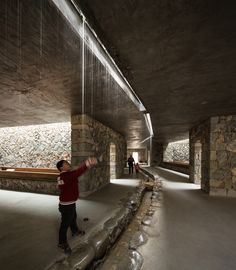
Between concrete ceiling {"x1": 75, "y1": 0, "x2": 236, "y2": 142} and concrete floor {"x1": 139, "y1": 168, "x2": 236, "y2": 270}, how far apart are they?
2339 millimetres

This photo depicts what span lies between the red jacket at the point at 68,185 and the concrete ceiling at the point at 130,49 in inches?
53.4

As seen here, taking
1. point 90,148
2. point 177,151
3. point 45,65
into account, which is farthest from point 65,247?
point 177,151

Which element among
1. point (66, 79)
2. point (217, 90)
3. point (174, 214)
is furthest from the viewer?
point (174, 214)

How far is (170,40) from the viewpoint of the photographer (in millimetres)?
1409

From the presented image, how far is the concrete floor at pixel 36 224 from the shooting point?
176 cm

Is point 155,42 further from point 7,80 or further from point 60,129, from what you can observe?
point 60,129

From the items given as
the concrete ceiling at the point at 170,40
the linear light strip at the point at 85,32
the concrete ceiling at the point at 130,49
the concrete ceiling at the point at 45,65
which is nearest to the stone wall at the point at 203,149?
the concrete ceiling at the point at 130,49

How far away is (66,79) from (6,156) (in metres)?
6.53

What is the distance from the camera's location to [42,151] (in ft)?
Answer: 19.8

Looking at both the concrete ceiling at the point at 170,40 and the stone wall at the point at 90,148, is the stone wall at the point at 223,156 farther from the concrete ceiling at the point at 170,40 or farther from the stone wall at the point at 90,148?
the stone wall at the point at 90,148

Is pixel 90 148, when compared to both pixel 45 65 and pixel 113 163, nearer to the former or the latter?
pixel 45 65

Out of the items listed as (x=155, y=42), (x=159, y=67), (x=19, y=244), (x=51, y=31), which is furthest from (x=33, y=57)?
(x=19, y=244)

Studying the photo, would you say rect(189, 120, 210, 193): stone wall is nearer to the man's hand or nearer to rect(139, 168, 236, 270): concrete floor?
rect(139, 168, 236, 270): concrete floor

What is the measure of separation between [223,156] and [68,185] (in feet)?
14.7
